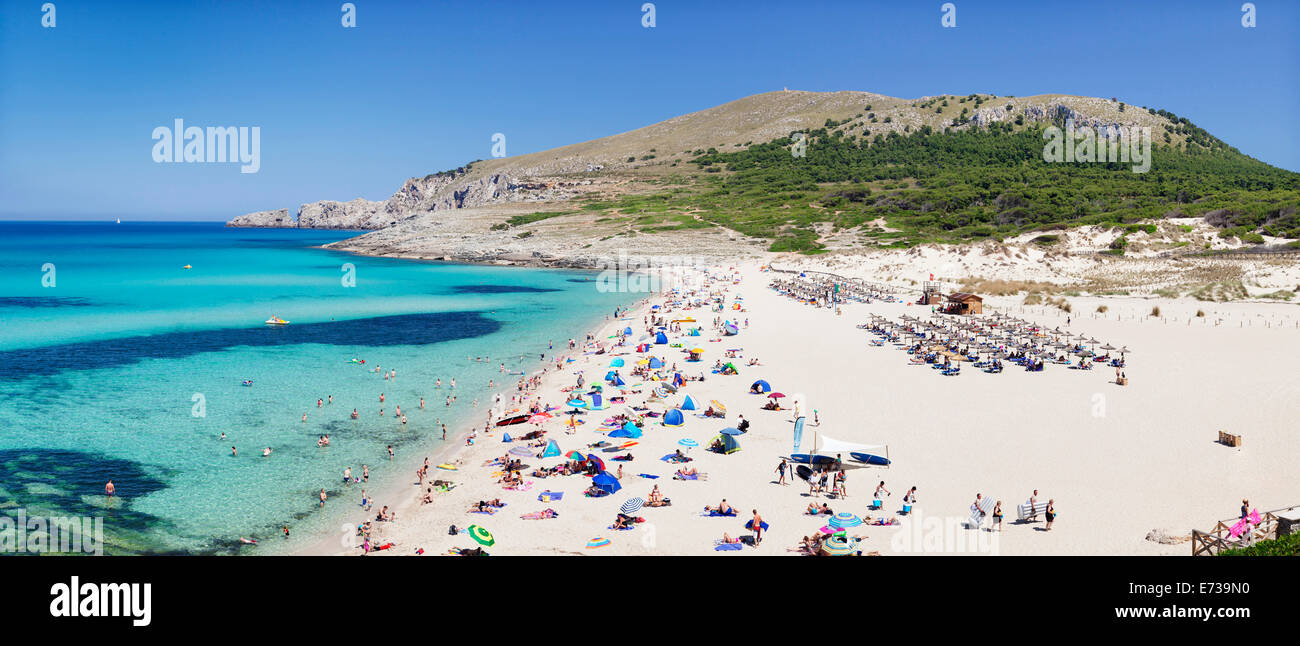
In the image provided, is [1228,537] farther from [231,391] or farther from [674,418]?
[231,391]

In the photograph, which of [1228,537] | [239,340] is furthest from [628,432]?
[239,340]

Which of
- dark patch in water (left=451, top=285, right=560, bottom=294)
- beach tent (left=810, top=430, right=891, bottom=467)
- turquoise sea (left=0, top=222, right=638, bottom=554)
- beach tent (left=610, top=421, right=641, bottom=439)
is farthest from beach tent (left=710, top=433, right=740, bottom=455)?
dark patch in water (left=451, top=285, right=560, bottom=294)

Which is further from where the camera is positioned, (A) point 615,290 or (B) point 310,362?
(A) point 615,290

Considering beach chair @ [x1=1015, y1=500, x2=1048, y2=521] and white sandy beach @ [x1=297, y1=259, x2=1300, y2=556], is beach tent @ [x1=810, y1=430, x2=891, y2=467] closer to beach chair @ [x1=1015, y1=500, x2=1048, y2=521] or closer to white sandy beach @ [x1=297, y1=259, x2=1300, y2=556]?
white sandy beach @ [x1=297, y1=259, x2=1300, y2=556]
